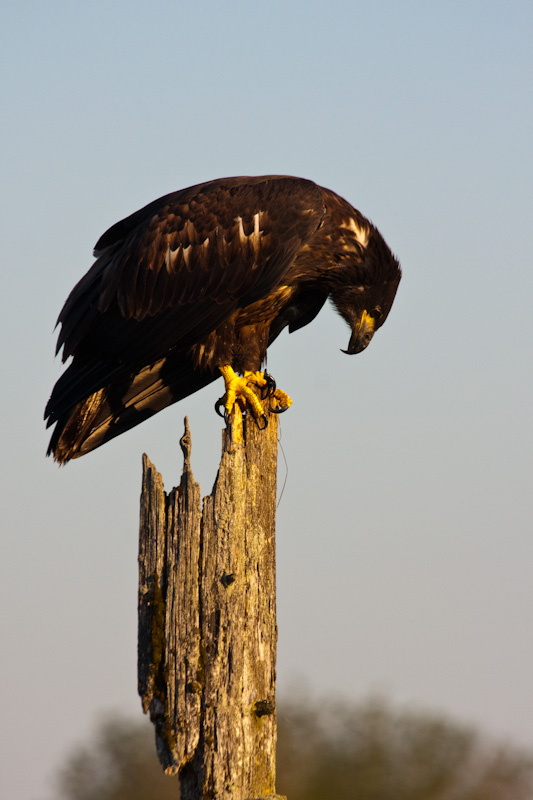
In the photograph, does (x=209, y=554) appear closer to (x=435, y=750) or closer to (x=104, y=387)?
(x=104, y=387)

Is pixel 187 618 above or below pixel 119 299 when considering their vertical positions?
below

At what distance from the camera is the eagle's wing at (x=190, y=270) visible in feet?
23.1

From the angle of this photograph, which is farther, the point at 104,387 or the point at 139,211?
the point at 139,211

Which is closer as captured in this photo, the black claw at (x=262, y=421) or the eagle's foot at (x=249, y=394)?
the black claw at (x=262, y=421)

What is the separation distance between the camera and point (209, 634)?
507 cm

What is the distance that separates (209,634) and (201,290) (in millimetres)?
2804

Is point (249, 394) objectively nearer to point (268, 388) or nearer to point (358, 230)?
point (268, 388)

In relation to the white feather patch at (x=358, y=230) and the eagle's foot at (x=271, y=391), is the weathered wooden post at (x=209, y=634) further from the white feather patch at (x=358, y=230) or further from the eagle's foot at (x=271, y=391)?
the white feather patch at (x=358, y=230)

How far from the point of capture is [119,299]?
721 centimetres

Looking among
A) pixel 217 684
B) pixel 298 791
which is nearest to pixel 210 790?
pixel 217 684

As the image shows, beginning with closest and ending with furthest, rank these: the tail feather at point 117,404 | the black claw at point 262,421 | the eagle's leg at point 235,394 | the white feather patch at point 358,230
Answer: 1. the black claw at point 262,421
2. the eagle's leg at point 235,394
3. the tail feather at point 117,404
4. the white feather patch at point 358,230

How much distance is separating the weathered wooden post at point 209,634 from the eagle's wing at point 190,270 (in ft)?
5.96

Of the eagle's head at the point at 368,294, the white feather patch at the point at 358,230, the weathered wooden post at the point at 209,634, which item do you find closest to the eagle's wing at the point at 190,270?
the white feather patch at the point at 358,230

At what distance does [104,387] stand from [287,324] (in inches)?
68.0
